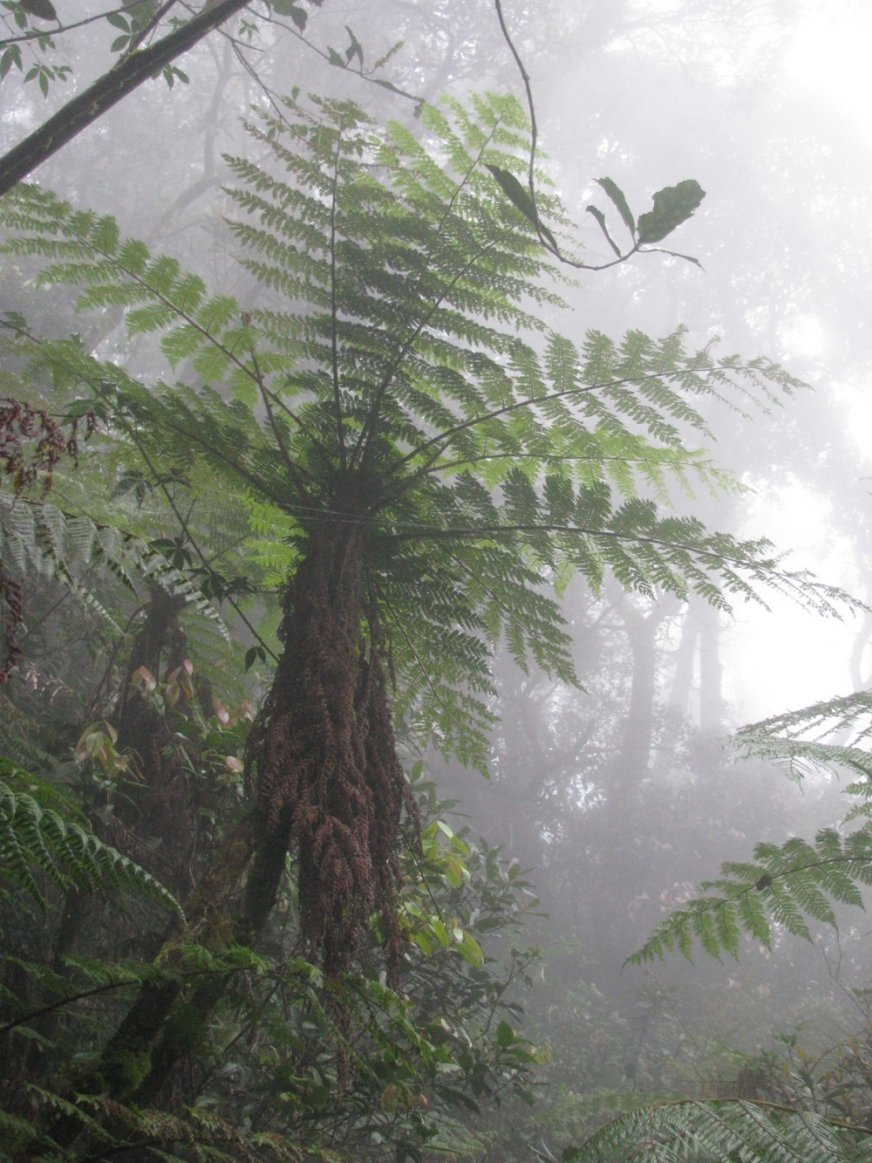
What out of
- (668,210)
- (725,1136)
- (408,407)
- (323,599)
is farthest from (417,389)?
(725,1136)

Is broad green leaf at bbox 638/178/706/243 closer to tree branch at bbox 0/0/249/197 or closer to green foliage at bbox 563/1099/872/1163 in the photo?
tree branch at bbox 0/0/249/197

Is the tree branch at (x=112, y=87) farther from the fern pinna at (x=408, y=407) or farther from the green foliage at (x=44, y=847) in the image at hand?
the green foliage at (x=44, y=847)

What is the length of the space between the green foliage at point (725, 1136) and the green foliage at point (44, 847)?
0.89 meters

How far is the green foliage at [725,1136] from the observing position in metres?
1.20

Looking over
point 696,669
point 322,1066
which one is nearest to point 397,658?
point 322,1066

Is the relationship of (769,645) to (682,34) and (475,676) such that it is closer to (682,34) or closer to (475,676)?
(682,34)

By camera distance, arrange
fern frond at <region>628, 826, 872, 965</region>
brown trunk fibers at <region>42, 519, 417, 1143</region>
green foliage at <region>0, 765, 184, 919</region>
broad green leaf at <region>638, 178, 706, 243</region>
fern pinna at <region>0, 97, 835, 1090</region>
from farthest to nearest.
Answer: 1. fern frond at <region>628, 826, 872, 965</region>
2. fern pinna at <region>0, 97, 835, 1090</region>
3. brown trunk fibers at <region>42, 519, 417, 1143</region>
4. broad green leaf at <region>638, 178, 706, 243</region>
5. green foliage at <region>0, 765, 184, 919</region>

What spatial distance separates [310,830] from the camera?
116 cm

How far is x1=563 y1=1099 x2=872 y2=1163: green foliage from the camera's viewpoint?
1201 mm

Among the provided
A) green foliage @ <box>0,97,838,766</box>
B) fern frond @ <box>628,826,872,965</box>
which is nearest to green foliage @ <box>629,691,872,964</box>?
fern frond @ <box>628,826,872,965</box>

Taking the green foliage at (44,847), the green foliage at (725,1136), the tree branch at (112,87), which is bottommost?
the green foliage at (44,847)

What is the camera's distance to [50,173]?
662 inches

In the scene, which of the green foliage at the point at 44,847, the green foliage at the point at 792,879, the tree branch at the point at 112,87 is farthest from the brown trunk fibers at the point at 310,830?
the green foliage at the point at 792,879

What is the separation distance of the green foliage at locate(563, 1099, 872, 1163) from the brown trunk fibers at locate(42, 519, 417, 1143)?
0.50m
